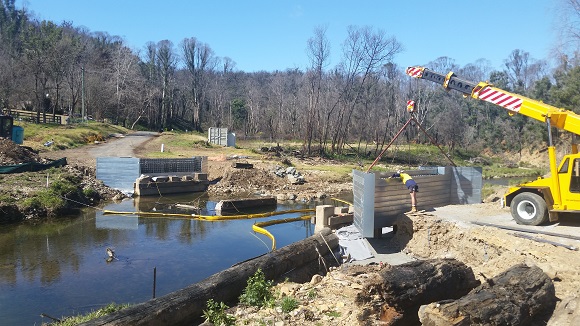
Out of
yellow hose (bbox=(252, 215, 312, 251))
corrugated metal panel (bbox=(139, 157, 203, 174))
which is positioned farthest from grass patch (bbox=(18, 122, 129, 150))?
yellow hose (bbox=(252, 215, 312, 251))

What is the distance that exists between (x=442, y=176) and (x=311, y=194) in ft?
42.1

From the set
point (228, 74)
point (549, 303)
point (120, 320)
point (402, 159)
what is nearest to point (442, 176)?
point (549, 303)

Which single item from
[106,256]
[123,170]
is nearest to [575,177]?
[106,256]

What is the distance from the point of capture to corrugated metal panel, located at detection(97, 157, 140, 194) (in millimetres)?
26047

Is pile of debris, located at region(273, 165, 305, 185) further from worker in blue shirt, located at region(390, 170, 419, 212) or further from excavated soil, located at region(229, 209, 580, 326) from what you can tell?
worker in blue shirt, located at region(390, 170, 419, 212)

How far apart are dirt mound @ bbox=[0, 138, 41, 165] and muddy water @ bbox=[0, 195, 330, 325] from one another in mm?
7275

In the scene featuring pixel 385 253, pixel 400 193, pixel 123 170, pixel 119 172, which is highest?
pixel 400 193

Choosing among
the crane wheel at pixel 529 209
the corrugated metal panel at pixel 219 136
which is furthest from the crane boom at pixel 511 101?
the corrugated metal panel at pixel 219 136

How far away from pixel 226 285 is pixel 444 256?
5.45 metres

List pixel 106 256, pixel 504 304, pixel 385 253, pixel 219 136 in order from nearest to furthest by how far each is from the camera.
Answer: pixel 504 304 < pixel 385 253 < pixel 106 256 < pixel 219 136

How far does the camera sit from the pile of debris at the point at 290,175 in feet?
102

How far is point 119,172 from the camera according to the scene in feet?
86.0

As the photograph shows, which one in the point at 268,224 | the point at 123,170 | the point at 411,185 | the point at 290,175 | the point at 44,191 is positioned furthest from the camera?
the point at 290,175

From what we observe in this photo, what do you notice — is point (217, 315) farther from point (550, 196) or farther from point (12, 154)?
point (12, 154)
